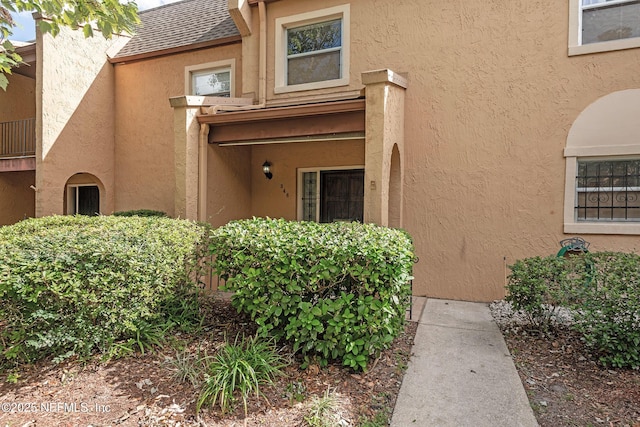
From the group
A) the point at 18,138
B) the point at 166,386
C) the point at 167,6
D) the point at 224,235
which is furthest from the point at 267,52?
the point at 18,138

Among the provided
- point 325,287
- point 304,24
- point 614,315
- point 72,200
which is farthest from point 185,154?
point 72,200

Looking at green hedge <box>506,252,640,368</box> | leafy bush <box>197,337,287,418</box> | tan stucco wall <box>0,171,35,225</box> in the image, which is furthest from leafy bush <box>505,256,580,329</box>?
tan stucco wall <box>0,171,35,225</box>

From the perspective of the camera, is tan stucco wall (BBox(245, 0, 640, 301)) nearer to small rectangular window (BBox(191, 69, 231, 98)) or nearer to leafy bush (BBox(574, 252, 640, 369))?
leafy bush (BBox(574, 252, 640, 369))

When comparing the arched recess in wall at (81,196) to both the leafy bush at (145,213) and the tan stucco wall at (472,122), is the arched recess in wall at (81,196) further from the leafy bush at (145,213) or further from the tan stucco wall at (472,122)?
the tan stucco wall at (472,122)

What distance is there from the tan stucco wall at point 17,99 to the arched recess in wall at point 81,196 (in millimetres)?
2704

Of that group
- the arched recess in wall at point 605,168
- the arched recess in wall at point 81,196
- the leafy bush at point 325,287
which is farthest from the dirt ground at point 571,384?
the arched recess in wall at point 81,196

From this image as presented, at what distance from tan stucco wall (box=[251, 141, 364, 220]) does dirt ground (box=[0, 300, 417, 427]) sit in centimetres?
479

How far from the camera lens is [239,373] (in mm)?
3127

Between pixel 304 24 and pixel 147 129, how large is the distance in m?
4.97

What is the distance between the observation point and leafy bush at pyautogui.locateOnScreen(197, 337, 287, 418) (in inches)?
117

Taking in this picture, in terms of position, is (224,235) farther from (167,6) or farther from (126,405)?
(167,6)

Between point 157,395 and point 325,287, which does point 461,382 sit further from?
point 157,395

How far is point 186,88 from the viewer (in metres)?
8.80

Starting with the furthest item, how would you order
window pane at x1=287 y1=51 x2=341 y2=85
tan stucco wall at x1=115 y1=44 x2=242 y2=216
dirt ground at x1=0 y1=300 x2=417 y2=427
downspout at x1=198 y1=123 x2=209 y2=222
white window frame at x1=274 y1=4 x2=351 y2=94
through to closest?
1. tan stucco wall at x1=115 y1=44 x2=242 y2=216
2. window pane at x1=287 y1=51 x2=341 y2=85
3. white window frame at x1=274 y1=4 x2=351 y2=94
4. downspout at x1=198 y1=123 x2=209 y2=222
5. dirt ground at x1=0 y1=300 x2=417 y2=427
